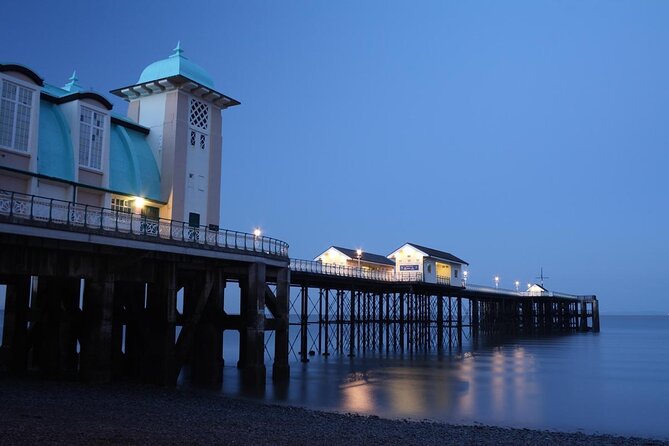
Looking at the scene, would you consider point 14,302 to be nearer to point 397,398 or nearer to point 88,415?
point 88,415

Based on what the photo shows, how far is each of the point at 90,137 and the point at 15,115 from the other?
3148 millimetres

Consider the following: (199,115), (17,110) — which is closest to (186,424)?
(17,110)

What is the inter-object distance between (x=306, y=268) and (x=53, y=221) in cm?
2049

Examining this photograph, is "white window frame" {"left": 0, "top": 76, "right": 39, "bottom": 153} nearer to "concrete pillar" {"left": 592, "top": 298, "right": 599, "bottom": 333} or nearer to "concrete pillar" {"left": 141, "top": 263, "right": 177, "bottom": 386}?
"concrete pillar" {"left": 141, "top": 263, "right": 177, "bottom": 386}

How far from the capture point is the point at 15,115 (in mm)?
20156

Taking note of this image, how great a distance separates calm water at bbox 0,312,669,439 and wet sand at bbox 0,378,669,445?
112 inches

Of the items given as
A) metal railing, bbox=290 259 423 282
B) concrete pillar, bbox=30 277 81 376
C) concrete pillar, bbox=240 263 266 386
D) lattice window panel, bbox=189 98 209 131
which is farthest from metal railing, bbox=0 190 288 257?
metal railing, bbox=290 259 423 282

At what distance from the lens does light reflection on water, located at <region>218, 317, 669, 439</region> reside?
2148cm

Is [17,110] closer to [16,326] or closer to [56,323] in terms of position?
[56,323]

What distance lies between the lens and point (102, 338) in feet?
63.2

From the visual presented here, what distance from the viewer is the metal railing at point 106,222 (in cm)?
1722

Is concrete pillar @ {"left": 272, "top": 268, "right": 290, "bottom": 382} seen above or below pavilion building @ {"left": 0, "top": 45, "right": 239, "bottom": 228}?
below

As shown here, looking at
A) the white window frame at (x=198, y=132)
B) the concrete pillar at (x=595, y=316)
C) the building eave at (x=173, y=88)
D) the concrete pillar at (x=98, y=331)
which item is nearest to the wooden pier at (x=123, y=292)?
the concrete pillar at (x=98, y=331)

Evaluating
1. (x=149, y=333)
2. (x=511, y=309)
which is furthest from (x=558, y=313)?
(x=149, y=333)
